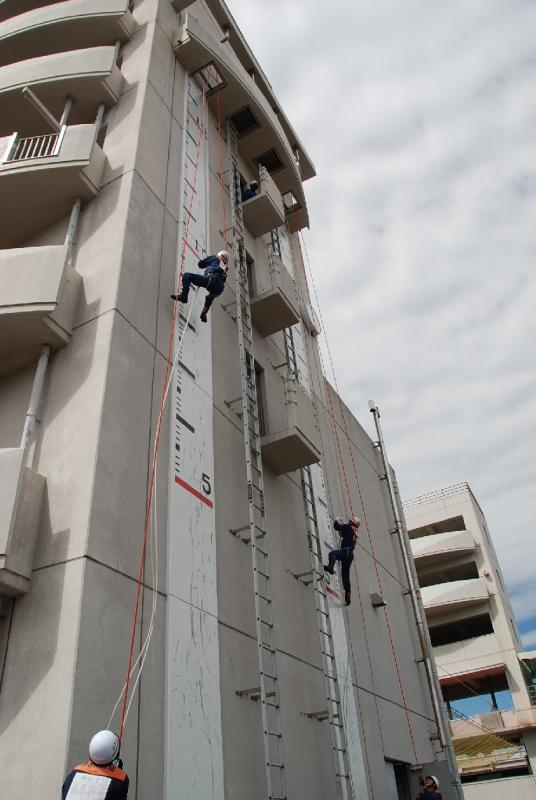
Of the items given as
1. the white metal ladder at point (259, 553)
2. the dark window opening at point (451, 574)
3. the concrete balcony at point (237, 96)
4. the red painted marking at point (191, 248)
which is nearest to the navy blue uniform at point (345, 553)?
the white metal ladder at point (259, 553)

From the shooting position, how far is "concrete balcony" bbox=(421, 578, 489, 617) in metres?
38.2

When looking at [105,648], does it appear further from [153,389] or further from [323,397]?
[323,397]

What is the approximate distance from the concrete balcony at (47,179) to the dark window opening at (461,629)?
3709 cm

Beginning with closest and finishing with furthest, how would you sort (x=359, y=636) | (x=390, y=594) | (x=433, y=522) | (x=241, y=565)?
(x=241, y=565) < (x=359, y=636) < (x=390, y=594) < (x=433, y=522)

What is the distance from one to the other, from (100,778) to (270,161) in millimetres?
17081

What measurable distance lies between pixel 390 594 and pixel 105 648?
12081 mm

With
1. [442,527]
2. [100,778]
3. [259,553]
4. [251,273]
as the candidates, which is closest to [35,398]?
[259,553]

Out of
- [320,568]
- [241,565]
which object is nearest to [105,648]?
[241,565]

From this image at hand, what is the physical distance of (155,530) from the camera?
7816mm

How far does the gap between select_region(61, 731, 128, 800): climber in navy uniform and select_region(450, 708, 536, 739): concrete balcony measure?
3426 centimetres

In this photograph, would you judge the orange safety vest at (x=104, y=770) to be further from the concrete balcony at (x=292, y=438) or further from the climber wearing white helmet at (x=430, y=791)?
the climber wearing white helmet at (x=430, y=791)

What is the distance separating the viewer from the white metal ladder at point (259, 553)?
8.33 meters

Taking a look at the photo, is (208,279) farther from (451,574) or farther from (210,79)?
(451,574)

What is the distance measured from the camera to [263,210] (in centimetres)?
1541
